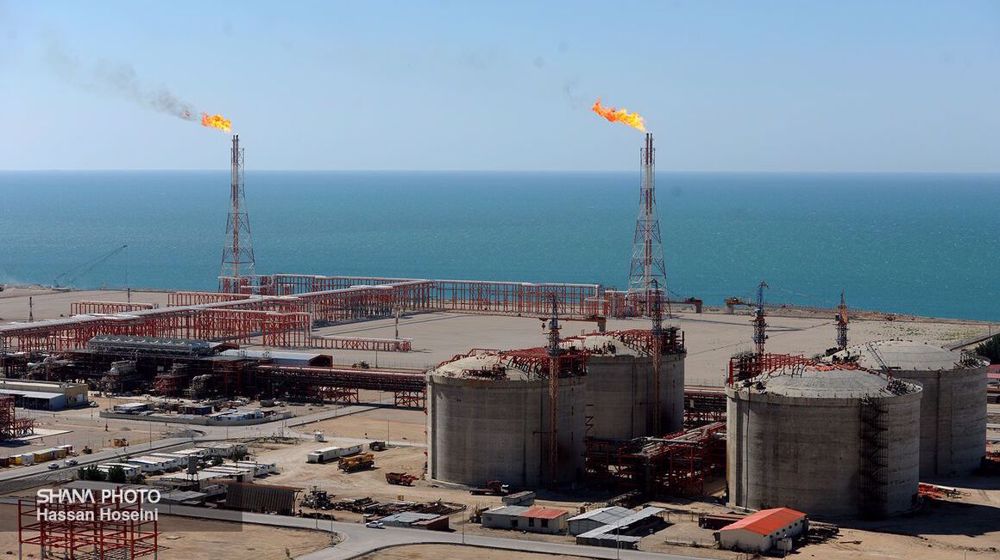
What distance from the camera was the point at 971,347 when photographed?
123312 millimetres

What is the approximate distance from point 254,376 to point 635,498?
38.8 meters

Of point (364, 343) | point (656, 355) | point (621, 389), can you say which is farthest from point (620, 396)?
point (364, 343)

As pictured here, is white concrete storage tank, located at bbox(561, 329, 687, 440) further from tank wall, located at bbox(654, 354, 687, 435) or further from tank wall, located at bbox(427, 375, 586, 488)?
tank wall, located at bbox(427, 375, 586, 488)

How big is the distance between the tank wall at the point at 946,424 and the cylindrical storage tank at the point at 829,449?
31.6 feet

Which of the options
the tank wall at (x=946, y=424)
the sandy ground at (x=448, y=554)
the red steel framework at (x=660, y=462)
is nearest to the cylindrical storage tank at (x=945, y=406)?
the tank wall at (x=946, y=424)

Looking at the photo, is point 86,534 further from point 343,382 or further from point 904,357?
point 904,357

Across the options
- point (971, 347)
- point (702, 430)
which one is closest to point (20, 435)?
point (702, 430)

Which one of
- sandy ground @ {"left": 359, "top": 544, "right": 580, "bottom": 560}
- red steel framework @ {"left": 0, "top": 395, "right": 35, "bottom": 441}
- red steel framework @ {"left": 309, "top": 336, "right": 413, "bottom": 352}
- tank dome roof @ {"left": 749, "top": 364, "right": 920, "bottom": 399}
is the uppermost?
tank dome roof @ {"left": 749, "top": 364, "right": 920, "bottom": 399}

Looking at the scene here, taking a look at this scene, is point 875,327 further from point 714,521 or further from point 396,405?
point 714,521

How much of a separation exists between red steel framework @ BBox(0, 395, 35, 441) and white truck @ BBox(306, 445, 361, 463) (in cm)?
1805

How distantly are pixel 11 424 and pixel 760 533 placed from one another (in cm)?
4550

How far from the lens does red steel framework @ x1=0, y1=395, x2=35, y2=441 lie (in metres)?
85.0

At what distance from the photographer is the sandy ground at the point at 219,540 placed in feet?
191

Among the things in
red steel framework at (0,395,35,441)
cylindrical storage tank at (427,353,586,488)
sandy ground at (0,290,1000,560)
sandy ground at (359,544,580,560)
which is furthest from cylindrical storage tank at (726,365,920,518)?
red steel framework at (0,395,35,441)
